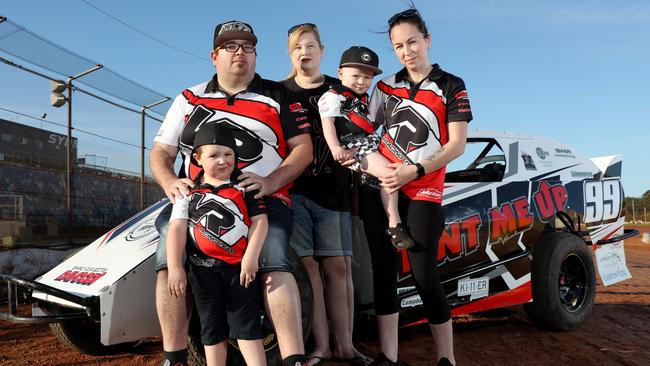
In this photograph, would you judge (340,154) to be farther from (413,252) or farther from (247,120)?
(413,252)

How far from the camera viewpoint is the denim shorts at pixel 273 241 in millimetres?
2301

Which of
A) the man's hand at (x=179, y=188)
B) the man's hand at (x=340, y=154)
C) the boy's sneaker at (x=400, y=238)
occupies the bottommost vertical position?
the boy's sneaker at (x=400, y=238)

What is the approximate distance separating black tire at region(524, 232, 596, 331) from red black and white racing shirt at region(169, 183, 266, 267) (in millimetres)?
2778

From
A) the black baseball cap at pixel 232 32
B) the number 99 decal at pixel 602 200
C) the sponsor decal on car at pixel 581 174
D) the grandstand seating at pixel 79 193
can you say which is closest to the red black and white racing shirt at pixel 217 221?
the black baseball cap at pixel 232 32

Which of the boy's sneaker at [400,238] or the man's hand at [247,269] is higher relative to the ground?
the boy's sneaker at [400,238]

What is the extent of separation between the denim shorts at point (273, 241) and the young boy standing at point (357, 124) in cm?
46

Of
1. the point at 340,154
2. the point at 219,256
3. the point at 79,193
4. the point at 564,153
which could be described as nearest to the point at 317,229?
the point at 340,154

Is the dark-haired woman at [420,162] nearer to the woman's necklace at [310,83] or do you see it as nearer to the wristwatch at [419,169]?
the wristwatch at [419,169]

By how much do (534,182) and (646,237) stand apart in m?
18.1

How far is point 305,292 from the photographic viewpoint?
2.79 metres

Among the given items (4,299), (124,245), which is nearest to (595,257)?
(124,245)

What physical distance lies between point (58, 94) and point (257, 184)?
19.2 ft

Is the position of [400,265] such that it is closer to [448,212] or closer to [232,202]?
[448,212]

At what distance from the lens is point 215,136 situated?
2.28m
